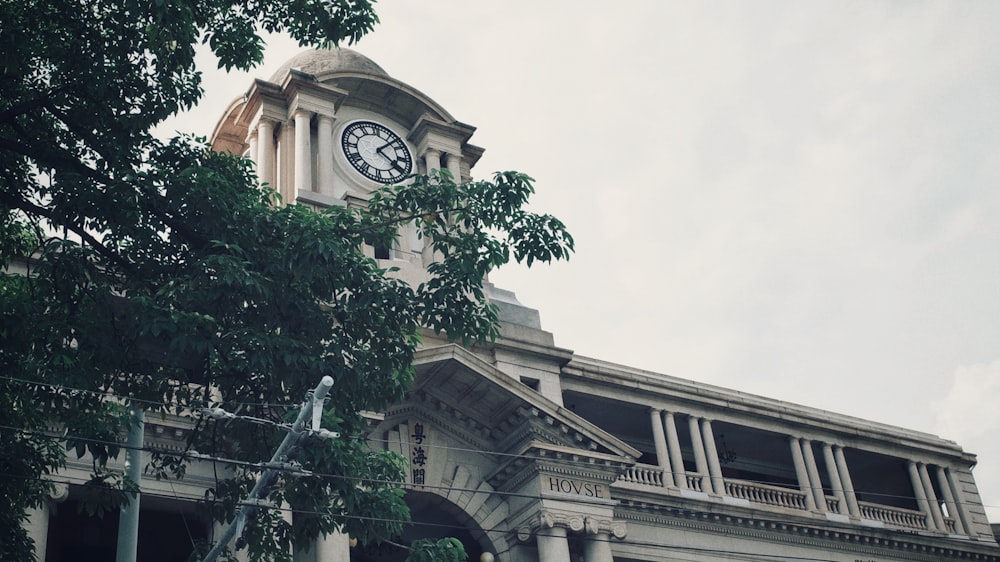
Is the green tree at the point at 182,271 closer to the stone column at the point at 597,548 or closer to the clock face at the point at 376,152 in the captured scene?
the stone column at the point at 597,548

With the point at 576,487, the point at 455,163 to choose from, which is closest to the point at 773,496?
the point at 576,487

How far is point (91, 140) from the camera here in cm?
1695

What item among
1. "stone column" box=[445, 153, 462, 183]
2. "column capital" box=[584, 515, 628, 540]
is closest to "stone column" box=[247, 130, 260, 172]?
"stone column" box=[445, 153, 462, 183]

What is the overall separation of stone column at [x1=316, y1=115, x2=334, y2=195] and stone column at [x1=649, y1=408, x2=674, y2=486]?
10.9 meters

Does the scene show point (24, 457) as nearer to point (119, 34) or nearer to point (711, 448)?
point (119, 34)

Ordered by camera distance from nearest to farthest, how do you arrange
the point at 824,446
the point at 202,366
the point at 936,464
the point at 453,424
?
the point at 202,366 < the point at 453,424 < the point at 824,446 < the point at 936,464

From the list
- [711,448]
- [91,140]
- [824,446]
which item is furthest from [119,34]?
[824,446]

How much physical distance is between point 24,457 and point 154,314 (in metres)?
2.77

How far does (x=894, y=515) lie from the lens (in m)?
35.4

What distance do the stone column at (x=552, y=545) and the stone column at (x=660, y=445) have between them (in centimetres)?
557

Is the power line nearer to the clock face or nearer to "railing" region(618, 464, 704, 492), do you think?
"railing" region(618, 464, 704, 492)

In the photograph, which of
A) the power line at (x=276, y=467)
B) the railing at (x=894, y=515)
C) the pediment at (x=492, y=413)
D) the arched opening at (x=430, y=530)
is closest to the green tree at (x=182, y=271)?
the power line at (x=276, y=467)

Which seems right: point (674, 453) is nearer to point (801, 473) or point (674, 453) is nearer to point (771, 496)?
point (771, 496)

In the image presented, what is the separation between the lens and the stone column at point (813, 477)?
111 ft
